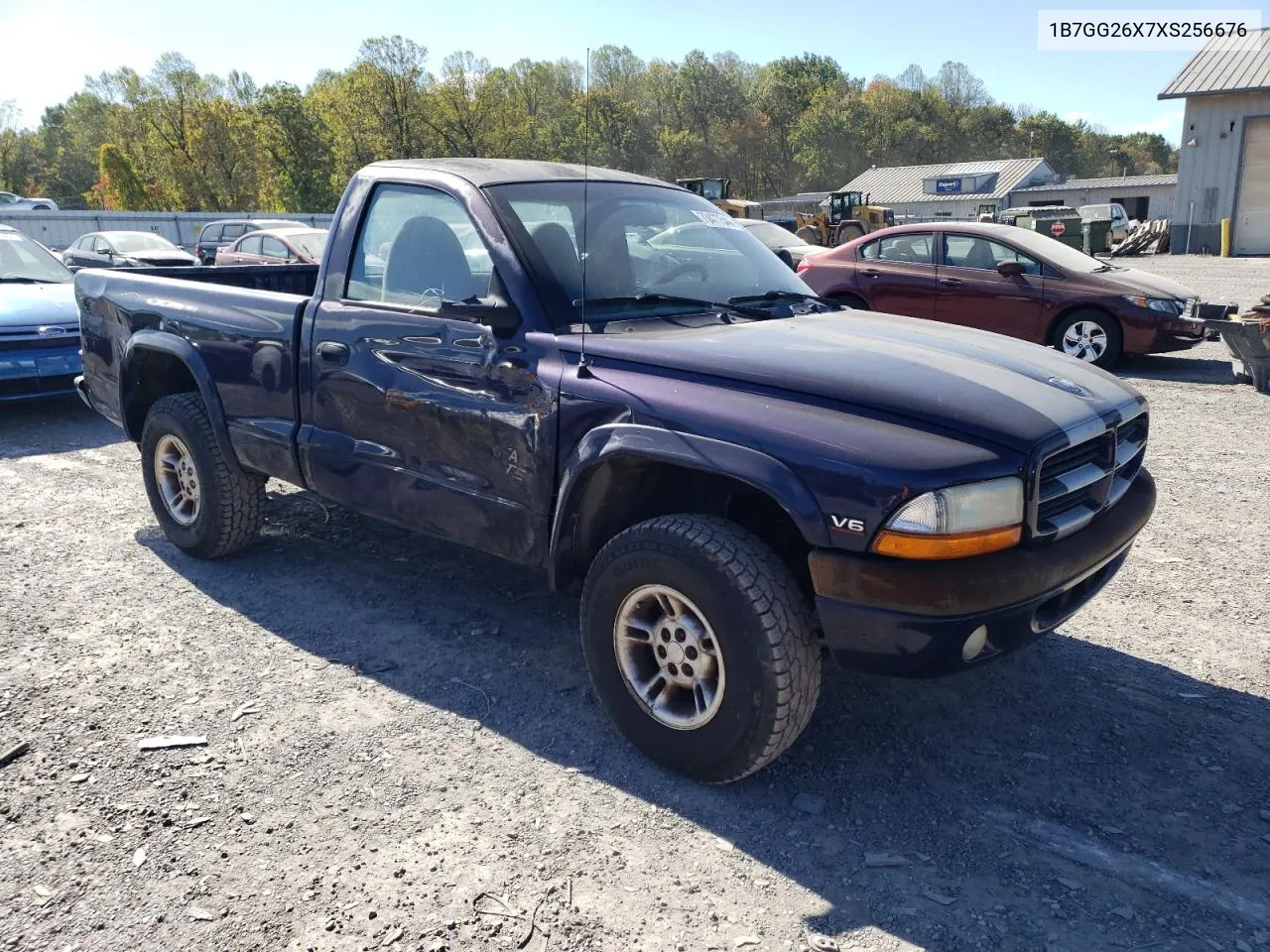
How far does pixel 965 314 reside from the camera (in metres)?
10.1

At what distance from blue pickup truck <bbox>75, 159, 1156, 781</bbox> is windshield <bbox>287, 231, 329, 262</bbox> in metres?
Answer: 10.0

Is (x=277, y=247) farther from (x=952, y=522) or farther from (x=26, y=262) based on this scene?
(x=952, y=522)

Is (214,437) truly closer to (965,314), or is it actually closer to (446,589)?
(446,589)

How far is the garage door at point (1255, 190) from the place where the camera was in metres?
28.5

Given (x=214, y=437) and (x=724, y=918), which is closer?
(x=724, y=918)

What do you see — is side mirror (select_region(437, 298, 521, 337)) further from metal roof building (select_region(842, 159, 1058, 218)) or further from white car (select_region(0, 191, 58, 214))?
metal roof building (select_region(842, 159, 1058, 218))

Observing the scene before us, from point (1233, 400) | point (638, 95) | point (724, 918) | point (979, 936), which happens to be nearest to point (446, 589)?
point (724, 918)

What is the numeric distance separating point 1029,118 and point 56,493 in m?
122

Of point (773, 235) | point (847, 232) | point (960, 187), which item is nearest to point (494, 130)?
point (847, 232)

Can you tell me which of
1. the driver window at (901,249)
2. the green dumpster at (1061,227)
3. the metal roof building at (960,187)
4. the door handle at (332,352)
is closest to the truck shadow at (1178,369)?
the driver window at (901,249)

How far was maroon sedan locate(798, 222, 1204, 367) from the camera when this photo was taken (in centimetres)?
951

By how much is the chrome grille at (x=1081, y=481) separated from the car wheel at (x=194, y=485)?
367cm

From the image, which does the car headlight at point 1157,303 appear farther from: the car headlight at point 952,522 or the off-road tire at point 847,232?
the off-road tire at point 847,232

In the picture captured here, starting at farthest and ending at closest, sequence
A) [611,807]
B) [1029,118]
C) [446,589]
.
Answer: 1. [1029,118]
2. [446,589]
3. [611,807]
